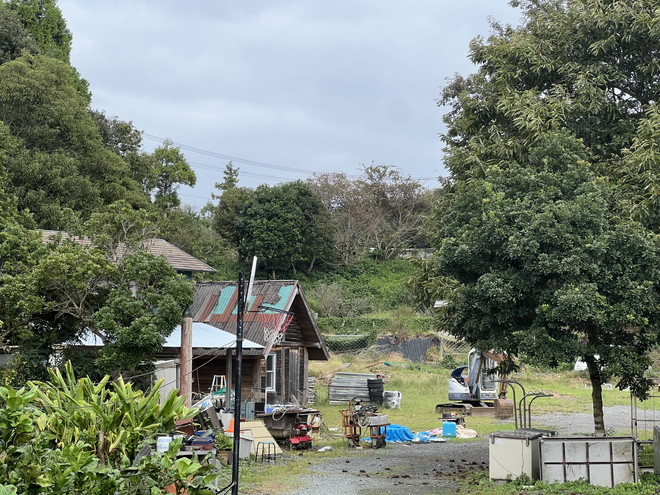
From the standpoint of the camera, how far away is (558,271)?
14602 mm

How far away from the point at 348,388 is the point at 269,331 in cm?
673

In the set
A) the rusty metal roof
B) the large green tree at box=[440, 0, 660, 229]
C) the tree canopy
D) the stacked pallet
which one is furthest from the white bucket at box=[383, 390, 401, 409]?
the large green tree at box=[440, 0, 660, 229]

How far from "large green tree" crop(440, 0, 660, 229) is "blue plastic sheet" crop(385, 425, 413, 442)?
6.74 meters

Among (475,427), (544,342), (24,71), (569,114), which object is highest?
(24,71)

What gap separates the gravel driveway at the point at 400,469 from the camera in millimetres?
14637

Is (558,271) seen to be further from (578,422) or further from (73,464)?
(578,422)

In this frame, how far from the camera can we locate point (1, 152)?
27312 mm

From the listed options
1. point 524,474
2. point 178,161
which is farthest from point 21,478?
point 178,161

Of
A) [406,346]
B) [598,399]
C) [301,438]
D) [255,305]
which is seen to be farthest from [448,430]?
[406,346]

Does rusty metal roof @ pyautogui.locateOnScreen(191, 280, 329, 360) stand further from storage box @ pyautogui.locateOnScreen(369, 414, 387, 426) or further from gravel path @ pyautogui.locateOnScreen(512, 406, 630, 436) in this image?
gravel path @ pyautogui.locateOnScreen(512, 406, 630, 436)

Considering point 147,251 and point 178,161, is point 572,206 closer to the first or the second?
point 147,251

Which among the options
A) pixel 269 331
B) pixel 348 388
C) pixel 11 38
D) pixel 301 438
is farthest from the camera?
pixel 11 38

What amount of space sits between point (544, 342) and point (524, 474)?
234 cm

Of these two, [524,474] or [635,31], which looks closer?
[524,474]
